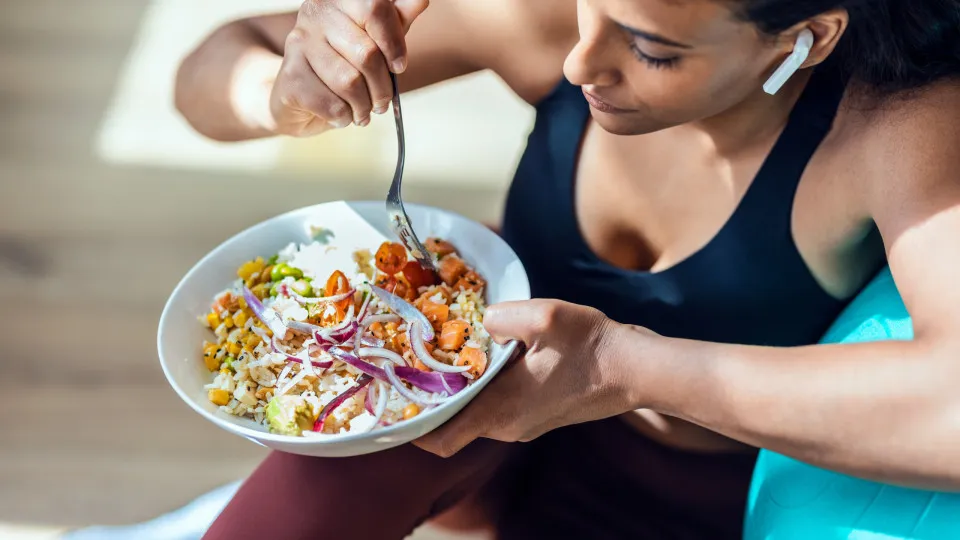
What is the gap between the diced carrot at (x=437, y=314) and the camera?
0.95m

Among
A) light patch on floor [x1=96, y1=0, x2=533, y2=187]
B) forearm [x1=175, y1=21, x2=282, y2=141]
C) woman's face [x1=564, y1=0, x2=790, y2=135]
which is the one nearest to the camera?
woman's face [x1=564, y1=0, x2=790, y2=135]

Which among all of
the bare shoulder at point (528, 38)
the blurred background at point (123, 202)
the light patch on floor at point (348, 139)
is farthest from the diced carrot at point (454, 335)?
the light patch on floor at point (348, 139)

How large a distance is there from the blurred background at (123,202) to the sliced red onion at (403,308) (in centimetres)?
74

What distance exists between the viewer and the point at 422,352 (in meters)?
0.91

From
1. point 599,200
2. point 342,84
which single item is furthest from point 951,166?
point 342,84

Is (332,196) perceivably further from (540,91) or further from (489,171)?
(540,91)

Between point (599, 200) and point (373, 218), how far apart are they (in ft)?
0.89

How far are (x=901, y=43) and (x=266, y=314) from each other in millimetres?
690

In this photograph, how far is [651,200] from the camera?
105 centimetres

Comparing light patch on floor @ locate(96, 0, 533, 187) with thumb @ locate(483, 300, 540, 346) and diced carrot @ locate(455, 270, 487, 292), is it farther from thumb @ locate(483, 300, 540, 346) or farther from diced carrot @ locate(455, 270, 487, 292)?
thumb @ locate(483, 300, 540, 346)

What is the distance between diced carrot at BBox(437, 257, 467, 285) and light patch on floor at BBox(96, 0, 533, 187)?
1.01 metres

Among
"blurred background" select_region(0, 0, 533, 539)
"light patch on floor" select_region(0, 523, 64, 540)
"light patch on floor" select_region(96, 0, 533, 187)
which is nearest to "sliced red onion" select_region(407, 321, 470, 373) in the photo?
"blurred background" select_region(0, 0, 533, 539)

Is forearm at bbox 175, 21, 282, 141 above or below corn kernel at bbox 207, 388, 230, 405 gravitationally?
above

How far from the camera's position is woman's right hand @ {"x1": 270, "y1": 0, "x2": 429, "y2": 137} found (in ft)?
2.95
